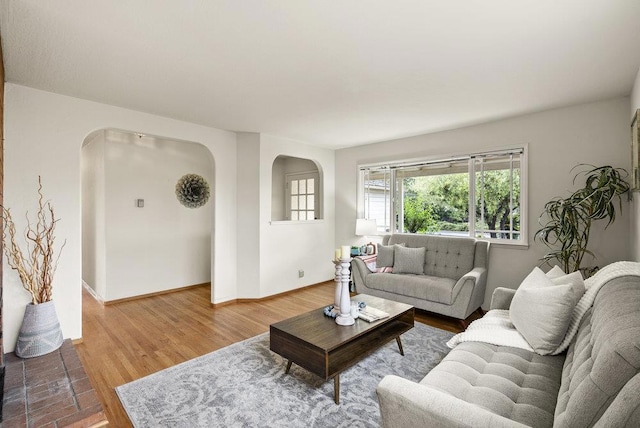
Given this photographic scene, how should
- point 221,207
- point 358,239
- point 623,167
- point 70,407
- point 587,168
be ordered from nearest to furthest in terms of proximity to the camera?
point 70,407
point 623,167
point 587,168
point 221,207
point 358,239

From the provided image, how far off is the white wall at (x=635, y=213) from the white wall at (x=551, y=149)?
0.73ft

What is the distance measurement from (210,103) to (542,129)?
3.61 meters

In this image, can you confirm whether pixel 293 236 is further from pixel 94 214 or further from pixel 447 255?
pixel 94 214

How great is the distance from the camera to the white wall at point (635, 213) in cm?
249

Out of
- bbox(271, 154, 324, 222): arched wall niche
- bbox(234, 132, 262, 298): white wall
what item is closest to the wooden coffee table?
bbox(234, 132, 262, 298): white wall

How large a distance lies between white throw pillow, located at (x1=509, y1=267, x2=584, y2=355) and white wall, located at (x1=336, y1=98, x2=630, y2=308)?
1.79m

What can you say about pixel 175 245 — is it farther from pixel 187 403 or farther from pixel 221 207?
pixel 187 403

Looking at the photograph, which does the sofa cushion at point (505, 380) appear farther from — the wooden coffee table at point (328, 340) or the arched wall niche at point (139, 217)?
the arched wall niche at point (139, 217)

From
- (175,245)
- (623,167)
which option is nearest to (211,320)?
(175,245)

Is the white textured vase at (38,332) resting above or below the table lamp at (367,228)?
below

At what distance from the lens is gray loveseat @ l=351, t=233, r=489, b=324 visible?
3.30 meters

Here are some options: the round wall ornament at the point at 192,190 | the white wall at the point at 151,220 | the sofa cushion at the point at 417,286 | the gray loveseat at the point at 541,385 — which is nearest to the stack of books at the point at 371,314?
the gray loveseat at the point at 541,385

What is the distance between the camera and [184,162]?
4996mm

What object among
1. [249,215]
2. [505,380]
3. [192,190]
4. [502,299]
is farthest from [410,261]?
[192,190]
